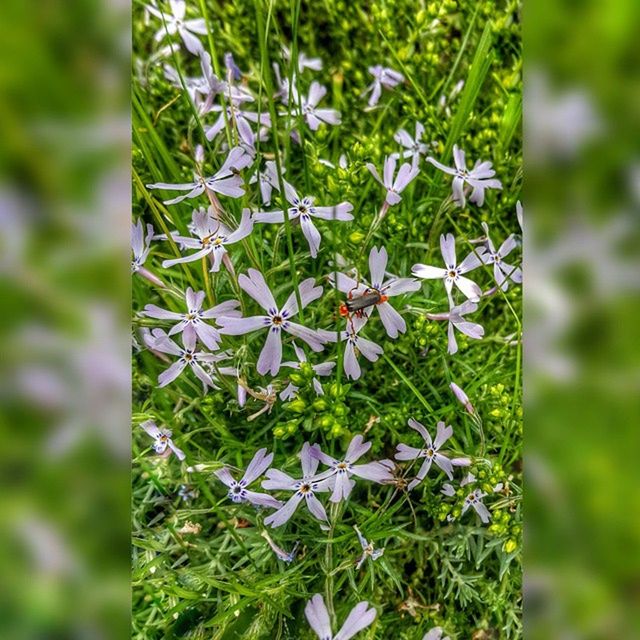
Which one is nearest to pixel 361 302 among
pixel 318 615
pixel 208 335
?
pixel 208 335

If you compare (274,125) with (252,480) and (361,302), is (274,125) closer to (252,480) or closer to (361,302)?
(361,302)

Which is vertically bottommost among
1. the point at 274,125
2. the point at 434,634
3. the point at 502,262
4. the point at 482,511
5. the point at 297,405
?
the point at 434,634

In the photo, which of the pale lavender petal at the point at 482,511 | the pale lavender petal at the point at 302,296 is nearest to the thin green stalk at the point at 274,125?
the pale lavender petal at the point at 302,296

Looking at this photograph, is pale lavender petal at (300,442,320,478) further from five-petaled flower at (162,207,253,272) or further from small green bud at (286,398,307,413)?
five-petaled flower at (162,207,253,272)

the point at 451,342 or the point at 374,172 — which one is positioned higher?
the point at 374,172
